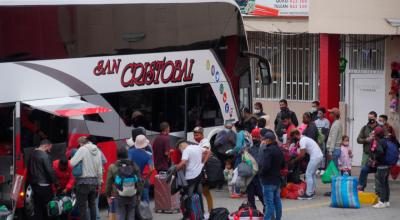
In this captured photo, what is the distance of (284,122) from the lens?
24.1m

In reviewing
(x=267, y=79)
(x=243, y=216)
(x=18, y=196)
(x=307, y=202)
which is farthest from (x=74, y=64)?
(x=267, y=79)

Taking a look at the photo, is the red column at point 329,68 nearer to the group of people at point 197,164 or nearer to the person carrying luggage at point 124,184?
the group of people at point 197,164

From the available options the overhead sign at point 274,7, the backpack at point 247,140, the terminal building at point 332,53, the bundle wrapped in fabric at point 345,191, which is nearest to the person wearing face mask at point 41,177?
the backpack at point 247,140

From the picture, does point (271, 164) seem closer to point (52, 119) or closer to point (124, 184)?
point (124, 184)

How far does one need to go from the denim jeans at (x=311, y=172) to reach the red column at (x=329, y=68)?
639 centimetres

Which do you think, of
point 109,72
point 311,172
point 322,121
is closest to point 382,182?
point 311,172

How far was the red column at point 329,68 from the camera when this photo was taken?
93.3 feet

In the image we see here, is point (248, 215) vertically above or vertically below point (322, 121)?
below

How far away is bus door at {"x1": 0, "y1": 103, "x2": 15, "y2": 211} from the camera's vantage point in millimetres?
Result: 18297

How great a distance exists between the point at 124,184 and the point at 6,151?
2743 mm

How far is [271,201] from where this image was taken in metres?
18.3

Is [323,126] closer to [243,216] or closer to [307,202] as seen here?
[307,202]

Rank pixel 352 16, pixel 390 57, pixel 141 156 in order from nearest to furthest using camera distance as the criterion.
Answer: pixel 141 156, pixel 352 16, pixel 390 57

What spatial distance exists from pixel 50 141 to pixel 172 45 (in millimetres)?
4249
